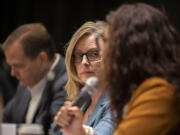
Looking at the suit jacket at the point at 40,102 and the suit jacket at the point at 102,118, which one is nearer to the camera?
the suit jacket at the point at 102,118

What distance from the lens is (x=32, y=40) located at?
2.96 m

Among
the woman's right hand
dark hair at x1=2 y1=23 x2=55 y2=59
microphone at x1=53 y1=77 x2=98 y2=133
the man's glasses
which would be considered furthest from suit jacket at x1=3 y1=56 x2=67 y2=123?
microphone at x1=53 y1=77 x2=98 y2=133

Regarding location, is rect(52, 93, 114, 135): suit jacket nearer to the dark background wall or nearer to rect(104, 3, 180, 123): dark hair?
rect(104, 3, 180, 123): dark hair

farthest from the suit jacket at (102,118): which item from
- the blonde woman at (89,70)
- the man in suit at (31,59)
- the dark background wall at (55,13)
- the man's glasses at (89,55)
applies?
the dark background wall at (55,13)

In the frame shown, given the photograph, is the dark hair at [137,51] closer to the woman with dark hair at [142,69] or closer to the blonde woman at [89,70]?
the woman with dark hair at [142,69]

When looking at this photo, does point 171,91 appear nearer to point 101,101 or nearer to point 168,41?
point 168,41

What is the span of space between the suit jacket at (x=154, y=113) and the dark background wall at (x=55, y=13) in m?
2.87

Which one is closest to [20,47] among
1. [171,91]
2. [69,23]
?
[69,23]

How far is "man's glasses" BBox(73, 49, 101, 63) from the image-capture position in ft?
6.79

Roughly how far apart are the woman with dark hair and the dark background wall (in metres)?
2.72

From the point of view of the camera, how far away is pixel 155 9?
1309 millimetres

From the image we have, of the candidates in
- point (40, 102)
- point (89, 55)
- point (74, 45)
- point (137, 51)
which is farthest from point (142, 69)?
point (40, 102)

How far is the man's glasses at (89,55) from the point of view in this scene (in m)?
2.07

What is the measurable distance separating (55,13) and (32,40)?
61.5 inches
